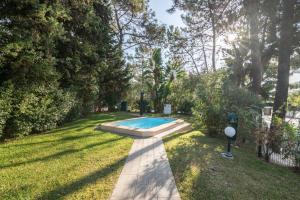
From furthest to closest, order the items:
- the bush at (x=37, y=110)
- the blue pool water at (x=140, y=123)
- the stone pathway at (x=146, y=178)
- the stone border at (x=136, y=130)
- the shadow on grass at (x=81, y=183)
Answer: the blue pool water at (x=140, y=123), the stone border at (x=136, y=130), the bush at (x=37, y=110), the stone pathway at (x=146, y=178), the shadow on grass at (x=81, y=183)

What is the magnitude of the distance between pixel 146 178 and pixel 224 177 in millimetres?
1887

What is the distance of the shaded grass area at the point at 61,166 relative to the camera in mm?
4305

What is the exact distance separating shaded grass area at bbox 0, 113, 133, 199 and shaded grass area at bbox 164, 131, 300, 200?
1609mm

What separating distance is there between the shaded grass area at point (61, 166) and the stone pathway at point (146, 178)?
0.23m

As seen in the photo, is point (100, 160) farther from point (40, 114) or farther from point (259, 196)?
point (40, 114)

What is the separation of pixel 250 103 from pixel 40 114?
9283 millimetres

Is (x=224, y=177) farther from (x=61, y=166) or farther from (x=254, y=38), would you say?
(x=254, y=38)

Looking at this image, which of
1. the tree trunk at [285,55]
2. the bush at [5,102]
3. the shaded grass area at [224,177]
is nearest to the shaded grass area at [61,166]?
the bush at [5,102]

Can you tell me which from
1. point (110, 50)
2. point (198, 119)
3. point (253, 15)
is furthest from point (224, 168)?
point (110, 50)

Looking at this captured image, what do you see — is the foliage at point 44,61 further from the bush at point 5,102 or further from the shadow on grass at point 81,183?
the shadow on grass at point 81,183

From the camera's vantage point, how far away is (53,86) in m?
10.2

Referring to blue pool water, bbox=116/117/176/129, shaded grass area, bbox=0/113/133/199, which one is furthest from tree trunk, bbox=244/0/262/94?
shaded grass area, bbox=0/113/133/199

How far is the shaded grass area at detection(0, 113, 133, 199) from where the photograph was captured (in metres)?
4.30

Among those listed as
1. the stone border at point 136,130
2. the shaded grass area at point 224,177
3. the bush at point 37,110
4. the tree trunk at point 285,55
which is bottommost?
the shaded grass area at point 224,177
